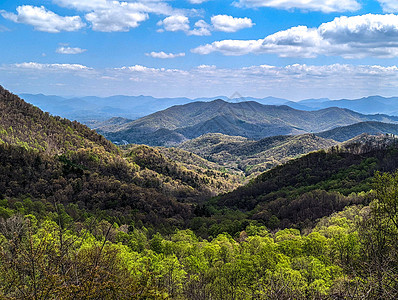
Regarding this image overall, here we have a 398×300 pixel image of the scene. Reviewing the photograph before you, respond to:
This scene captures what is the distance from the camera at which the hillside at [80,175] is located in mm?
91938

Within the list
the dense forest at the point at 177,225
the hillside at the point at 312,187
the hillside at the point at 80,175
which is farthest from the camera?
the hillside at the point at 80,175

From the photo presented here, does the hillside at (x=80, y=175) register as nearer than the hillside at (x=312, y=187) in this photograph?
No

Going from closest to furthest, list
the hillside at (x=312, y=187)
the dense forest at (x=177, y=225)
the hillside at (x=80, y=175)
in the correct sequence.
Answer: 1. the dense forest at (x=177, y=225)
2. the hillside at (x=312, y=187)
3. the hillside at (x=80, y=175)

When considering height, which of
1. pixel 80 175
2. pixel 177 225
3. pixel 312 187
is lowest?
pixel 177 225

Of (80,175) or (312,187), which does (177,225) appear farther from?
(312,187)

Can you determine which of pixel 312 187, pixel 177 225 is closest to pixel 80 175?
pixel 177 225

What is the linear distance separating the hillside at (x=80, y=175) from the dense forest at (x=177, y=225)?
59cm

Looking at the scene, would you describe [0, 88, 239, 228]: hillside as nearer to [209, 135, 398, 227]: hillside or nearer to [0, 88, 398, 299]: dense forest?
[0, 88, 398, 299]: dense forest

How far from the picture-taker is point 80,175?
113375 millimetres

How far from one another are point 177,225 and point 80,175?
4985 centimetres

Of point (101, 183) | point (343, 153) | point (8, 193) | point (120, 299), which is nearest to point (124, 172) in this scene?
point (101, 183)

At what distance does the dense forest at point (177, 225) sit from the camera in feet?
46.0

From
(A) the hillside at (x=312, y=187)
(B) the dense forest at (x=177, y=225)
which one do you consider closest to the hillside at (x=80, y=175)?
(B) the dense forest at (x=177, y=225)

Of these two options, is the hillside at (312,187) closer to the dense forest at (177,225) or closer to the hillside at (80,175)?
the dense forest at (177,225)
